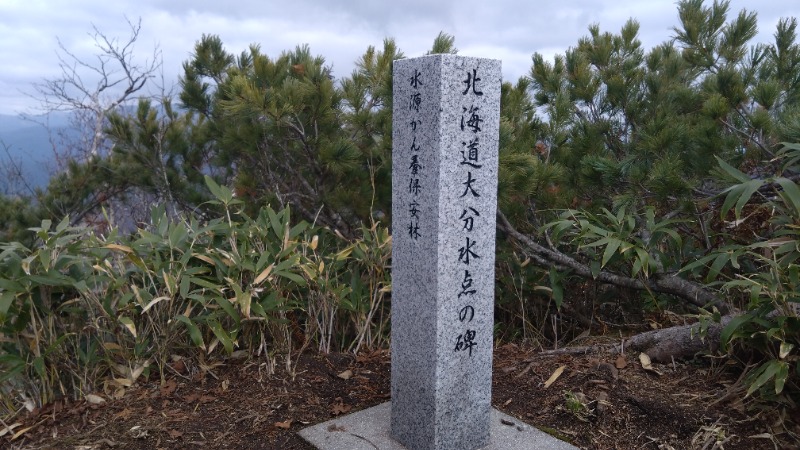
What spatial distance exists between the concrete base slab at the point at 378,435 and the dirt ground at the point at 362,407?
2.5 inches

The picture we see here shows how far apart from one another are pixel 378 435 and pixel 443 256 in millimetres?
819

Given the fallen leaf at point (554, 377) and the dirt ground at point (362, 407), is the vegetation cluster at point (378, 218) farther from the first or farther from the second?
the fallen leaf at point (554, 377)

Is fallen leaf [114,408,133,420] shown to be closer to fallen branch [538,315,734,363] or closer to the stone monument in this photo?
A: the stone monument

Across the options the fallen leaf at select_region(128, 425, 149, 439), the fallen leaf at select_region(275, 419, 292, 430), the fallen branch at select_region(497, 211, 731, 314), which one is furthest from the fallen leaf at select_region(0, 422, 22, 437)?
the fallen branch at select_region(497, 211, 731, 314)

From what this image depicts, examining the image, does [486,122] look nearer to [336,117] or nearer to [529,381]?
[529,381]

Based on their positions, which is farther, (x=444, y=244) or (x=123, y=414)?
(x=123, y=414)

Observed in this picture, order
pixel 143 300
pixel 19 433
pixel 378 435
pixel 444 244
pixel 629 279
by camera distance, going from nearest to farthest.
Result: pixel 444 244 → pixel 378 435 → pixel 19 433 → pixel 143 300 → pixel 629 279

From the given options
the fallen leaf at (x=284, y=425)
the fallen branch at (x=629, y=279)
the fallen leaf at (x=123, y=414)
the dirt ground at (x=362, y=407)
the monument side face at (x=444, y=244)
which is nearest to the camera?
the monument side face at (x=444, y=244)

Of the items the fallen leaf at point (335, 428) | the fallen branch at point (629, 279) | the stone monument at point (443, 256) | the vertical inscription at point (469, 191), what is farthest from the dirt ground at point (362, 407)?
the vertical inscription at point (469, 191)

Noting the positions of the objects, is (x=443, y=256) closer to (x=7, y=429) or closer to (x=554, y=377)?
(x=554, y=377)

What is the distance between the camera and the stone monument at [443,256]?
2270 mm

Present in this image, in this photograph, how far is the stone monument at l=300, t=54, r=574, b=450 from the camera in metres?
2.27

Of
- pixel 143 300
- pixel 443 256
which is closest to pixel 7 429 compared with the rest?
pixel 143 300

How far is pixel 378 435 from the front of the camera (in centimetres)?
265
